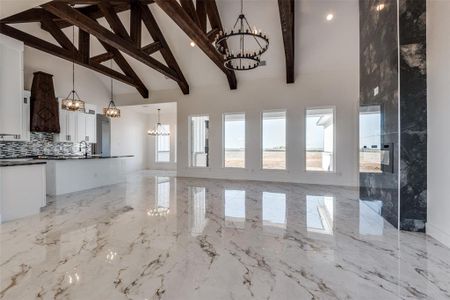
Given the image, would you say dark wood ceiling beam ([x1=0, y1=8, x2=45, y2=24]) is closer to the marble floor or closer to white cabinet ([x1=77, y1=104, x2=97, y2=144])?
white cabinet ([x1=77, y1=104, x2=97, y2=144])

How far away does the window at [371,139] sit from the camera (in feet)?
12.7

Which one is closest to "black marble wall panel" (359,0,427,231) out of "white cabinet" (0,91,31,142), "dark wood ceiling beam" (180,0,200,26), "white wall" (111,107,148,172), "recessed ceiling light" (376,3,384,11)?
"recessed ceiling light" (376,3,384,11)

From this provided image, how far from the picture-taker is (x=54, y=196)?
17.3 ft

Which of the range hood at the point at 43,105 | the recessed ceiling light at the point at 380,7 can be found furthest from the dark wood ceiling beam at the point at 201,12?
the range hood at the point at 43,105

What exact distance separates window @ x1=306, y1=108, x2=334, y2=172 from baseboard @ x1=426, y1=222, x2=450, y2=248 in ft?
13.9

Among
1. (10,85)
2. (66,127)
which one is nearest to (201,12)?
(10,85)

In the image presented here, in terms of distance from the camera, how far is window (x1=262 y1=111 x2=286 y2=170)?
7.55 meters

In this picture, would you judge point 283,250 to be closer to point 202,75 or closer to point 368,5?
point 368,5

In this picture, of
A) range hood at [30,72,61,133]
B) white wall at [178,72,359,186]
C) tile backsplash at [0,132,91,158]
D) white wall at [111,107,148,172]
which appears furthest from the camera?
white wall at [111,107,148,172]

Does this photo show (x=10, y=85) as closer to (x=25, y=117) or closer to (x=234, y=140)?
(x=25, y=117)

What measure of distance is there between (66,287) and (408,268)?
303 cm

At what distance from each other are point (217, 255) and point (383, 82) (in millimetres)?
3651

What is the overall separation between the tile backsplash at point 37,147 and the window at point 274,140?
6.76 m

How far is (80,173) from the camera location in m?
6.01
